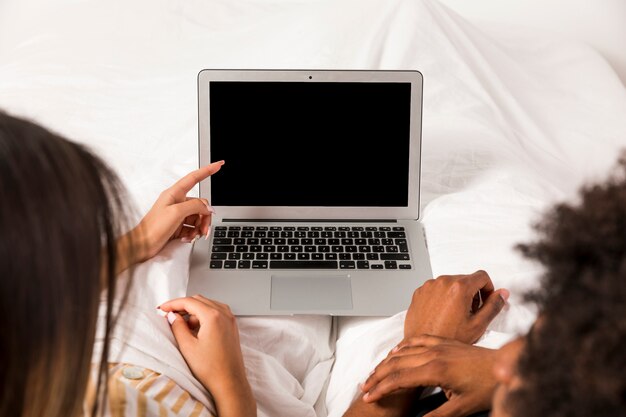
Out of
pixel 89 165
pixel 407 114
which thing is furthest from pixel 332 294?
pixel 89 165

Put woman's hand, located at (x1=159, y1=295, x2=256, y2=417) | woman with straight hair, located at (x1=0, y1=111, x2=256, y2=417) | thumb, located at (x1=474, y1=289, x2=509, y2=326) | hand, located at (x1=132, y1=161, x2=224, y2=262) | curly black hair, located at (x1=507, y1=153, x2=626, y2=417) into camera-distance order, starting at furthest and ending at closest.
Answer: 1. hand, located at (x1=132, y1=161, x2=224, y2=262)
2. thumb, located at (x1=474, y1=289, x2=509, y2=326)
3. woman's hand, located at (x1=159, y1=295, x2=256, y2=417)
4. woman with straight hair, located at (x1=0, y1=111, x2=256, y2=417)
5. curly black hair, located at (x1=507, y1=153, x2=626, y2=417)

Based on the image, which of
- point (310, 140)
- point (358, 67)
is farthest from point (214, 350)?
point (358, 67)

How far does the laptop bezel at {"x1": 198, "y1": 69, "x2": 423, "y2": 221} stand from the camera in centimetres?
129

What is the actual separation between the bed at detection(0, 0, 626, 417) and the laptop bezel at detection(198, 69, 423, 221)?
0.08 m

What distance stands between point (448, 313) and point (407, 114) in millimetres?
395

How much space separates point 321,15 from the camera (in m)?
1.78

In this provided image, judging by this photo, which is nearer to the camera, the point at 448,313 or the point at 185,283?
the point at 448,313

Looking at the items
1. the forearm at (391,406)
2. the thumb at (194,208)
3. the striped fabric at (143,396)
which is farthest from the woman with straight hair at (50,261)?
the thumb at (194,208)

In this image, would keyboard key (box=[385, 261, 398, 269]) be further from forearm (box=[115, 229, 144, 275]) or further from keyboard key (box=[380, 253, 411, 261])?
forearm (box=[115, 229, 144, 275])

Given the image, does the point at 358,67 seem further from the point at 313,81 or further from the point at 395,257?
the point at 395,257

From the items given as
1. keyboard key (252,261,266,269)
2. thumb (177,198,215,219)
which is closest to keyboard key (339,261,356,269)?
keyboard key (252,261,266,269)

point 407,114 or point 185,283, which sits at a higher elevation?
point 407,114

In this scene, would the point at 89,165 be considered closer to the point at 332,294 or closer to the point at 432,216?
the point at 332,294

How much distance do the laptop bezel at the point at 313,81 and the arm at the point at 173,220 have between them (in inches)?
3.1
